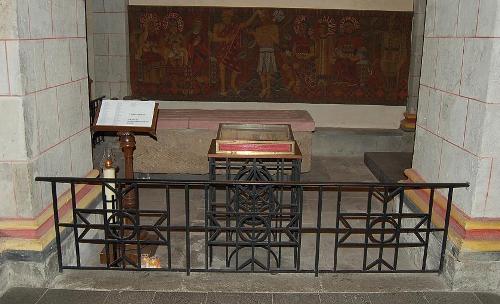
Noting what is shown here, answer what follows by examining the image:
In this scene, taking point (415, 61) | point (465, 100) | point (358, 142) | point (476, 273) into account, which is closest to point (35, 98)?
point (465, 100)

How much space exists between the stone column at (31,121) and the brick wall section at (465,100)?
2.99 m

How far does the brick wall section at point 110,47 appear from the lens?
27.5 feet

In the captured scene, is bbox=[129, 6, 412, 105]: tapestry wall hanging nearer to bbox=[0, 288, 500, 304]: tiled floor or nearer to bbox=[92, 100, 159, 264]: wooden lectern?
bbox=[92, 100, 159, 264]: wooden lectern

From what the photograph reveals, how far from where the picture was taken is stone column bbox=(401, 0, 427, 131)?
8242 mm

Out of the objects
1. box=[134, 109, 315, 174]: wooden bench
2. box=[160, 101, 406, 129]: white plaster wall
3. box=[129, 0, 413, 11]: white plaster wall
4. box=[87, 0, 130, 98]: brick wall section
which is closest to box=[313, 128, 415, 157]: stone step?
box=[160, 101, 406, 129]: white plaster wall

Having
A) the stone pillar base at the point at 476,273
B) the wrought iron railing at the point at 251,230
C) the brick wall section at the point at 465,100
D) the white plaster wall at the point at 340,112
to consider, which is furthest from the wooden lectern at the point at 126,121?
the white plaster wall at the point at 340,112

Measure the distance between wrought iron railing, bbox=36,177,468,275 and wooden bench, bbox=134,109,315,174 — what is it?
0.34 m

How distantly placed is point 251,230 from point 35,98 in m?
1.78

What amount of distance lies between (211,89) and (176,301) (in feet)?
19.3

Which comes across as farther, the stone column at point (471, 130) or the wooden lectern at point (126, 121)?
the wooden lectern at point (126, 121)

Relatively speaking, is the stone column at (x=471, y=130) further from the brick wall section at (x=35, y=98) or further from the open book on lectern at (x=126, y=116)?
the brick wall section at (x=35, y=98)

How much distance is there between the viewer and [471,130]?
11.1ft

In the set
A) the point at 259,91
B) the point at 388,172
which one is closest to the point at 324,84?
the point at 259,91

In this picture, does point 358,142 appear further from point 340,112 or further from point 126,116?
point 126,116
